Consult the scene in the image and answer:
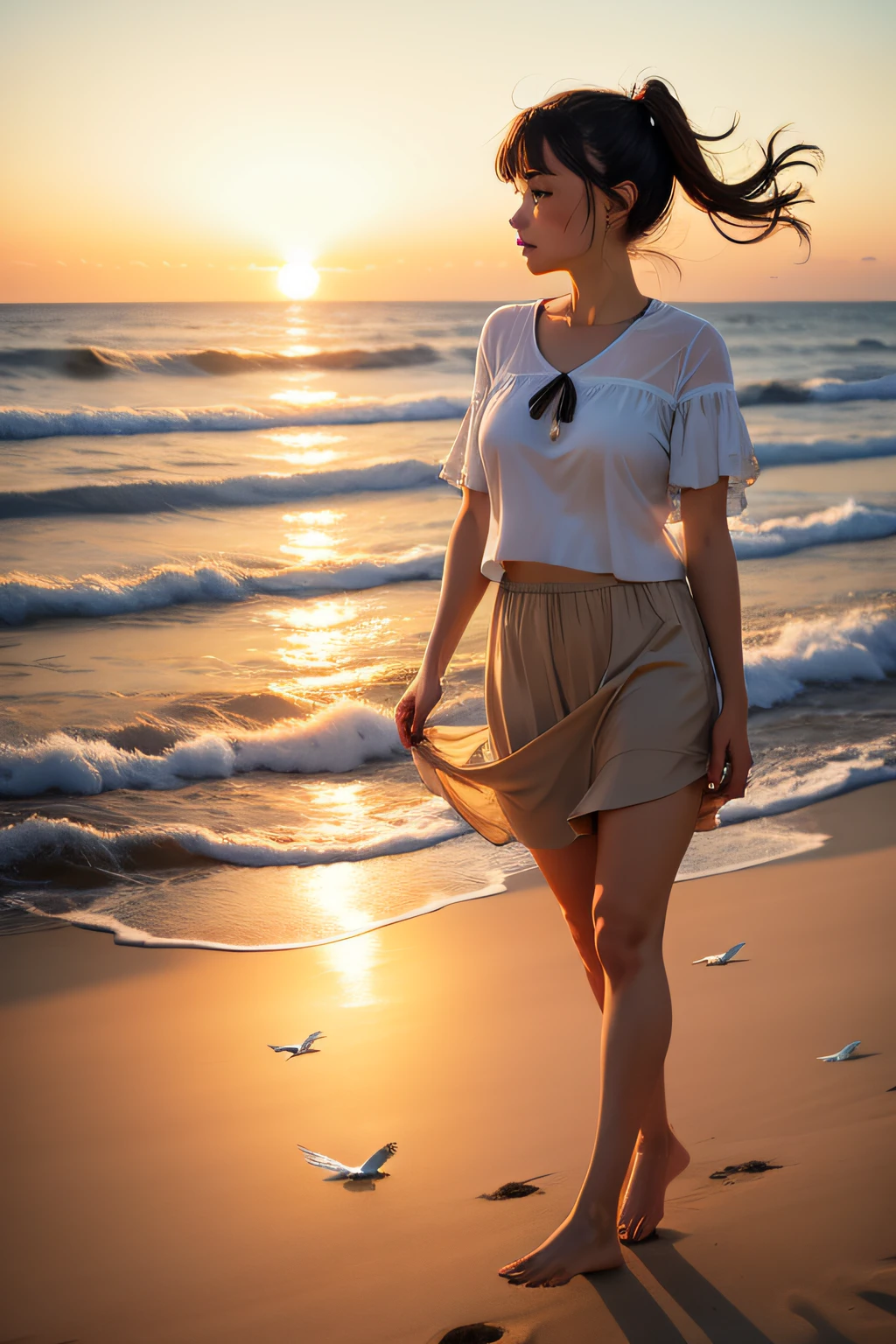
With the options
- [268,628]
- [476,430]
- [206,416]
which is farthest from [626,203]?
[206,416]

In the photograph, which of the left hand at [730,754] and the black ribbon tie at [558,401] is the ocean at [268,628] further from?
the black ribbon tie at [558,401]

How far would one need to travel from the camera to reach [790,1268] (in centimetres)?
189

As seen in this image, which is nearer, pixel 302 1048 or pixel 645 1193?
pixel 645 1193

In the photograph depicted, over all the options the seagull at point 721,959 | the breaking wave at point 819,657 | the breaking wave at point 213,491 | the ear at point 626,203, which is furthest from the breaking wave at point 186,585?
the ear at point 626,203

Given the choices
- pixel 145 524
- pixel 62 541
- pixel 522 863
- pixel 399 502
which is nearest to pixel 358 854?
pixel 522 863

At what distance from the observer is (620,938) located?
1.85m

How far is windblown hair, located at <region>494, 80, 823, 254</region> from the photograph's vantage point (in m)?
1.88

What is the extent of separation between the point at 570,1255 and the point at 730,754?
0.84 meters

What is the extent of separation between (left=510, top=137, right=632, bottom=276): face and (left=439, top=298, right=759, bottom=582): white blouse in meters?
0.15

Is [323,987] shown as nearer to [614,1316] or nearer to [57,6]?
[614,1316]

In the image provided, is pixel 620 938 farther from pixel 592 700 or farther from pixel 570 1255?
pixel 570 1255

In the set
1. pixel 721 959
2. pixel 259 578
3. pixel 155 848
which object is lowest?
pixel 155 848

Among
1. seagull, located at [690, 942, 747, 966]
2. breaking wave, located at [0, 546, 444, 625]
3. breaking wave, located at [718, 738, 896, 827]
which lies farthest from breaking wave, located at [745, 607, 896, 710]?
breaking wave, located at [0, 546, 444, 625]

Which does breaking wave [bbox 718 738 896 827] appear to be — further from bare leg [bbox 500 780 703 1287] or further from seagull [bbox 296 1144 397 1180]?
bare leg [bbox 500 780 703 1287]
